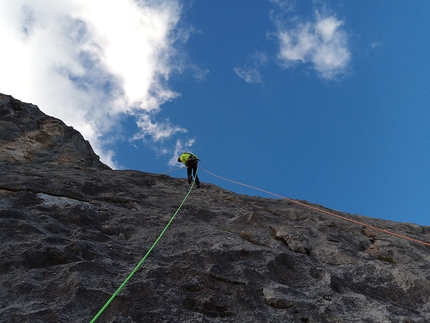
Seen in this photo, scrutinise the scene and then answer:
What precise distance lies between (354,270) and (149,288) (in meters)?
3.82

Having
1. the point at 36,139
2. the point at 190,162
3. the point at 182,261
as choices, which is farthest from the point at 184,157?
the point at 182,261

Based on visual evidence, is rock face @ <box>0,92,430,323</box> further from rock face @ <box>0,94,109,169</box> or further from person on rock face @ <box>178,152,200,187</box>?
rock face @ <box>0,94,109,169</box>

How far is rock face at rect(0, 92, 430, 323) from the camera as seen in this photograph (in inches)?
164

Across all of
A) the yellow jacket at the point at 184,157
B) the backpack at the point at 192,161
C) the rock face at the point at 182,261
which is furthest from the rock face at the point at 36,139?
the backpack at the point at 192,161

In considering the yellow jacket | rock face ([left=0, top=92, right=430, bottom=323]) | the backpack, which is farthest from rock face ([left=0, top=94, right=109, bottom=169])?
the backpack

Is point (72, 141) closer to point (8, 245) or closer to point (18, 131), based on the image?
point (18, 131)

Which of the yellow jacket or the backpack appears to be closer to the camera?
the backpack

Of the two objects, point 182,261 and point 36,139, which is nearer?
point 182,261

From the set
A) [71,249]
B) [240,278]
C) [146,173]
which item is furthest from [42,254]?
[146,173]

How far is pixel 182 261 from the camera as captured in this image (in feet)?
17.6

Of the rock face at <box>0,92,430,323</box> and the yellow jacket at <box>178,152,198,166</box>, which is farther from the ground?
the yellow jacket at <box>178,152,198,166</box>

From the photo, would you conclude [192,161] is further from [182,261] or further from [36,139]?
[182,261]

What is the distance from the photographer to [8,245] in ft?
15.6

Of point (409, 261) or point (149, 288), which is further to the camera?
point (409, 261)
